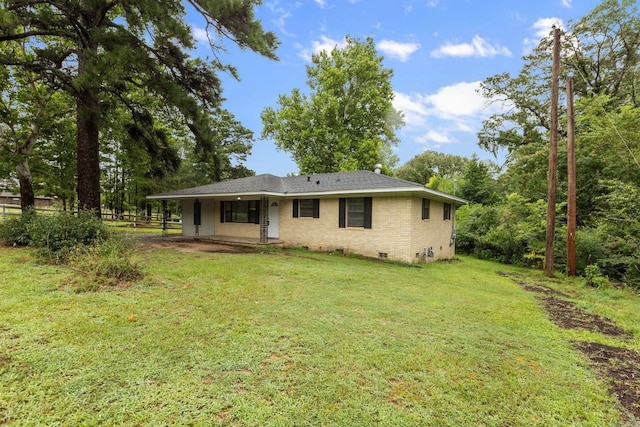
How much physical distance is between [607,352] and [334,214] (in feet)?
28.5

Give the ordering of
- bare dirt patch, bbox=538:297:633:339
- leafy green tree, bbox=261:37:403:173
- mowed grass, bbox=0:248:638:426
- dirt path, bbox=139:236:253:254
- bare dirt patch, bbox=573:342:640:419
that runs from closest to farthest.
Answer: mowed grass, bbox=0:248:638:426, bare dirt patch, bbox=573:342:640:419, bare dirt patch, bbox=538:297:633:339, dirt path, bbox=139:236:253:254, leafy green tree, bbox=261:37:403:173

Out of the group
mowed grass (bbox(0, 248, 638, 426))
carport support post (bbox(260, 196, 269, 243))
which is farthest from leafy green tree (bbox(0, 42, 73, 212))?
mowed grass (bbox(0, 248, 638, 426))

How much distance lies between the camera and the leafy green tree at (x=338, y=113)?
24750 mm

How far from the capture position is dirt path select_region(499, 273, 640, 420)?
2862mm

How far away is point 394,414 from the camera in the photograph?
2.27m

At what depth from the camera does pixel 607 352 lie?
3832 mm

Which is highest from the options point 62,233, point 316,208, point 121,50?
point 121,50

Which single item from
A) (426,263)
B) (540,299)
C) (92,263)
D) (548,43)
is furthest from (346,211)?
(548,43)

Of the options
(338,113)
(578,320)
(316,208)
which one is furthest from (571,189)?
(338,113)

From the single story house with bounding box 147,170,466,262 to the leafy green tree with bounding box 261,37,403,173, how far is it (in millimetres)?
11251

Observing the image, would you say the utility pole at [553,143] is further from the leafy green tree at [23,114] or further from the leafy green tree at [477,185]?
the leafy green tree at [23,114]

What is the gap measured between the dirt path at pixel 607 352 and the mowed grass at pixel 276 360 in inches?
6.1

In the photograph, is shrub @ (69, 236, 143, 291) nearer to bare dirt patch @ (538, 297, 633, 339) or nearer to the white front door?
the white front door

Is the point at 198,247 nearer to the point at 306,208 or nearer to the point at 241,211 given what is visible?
the point at 241,211
